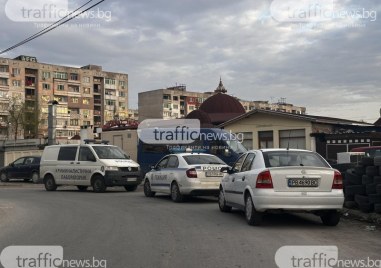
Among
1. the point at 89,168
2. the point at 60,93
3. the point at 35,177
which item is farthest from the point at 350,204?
the point at 60,93

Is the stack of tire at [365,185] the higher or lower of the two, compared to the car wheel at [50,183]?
higher

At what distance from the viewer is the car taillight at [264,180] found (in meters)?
9.48

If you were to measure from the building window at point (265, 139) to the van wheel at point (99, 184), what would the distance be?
18998mm

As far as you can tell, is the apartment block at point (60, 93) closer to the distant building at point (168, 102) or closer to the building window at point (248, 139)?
the distant building at point (168, 102)

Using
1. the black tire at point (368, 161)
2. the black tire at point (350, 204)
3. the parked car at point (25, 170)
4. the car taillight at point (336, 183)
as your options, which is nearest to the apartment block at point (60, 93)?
the parked car at point (25, 170)

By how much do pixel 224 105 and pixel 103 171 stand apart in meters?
37.0

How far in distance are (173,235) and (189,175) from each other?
5.66 m

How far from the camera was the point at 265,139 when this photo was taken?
36.7 meters

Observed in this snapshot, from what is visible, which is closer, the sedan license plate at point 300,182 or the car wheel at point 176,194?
the sedan license plate at point 300,182

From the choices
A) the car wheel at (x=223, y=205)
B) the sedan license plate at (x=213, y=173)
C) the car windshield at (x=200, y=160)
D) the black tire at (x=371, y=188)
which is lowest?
the car wheel at (x=223, y=205)

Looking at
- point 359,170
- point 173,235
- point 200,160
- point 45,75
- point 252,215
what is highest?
point 45,75

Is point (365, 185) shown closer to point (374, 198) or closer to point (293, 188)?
point (374, 198)

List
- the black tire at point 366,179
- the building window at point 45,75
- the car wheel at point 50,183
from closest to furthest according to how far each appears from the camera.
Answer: the black tire at point 366,179 < the car wheel at point 50,183 < the building window at point 45,75

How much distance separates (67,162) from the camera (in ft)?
66.7
